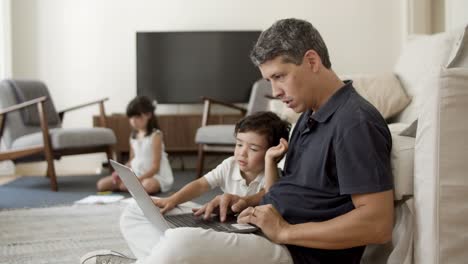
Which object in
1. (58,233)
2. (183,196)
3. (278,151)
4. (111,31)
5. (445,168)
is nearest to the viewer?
(445,168)

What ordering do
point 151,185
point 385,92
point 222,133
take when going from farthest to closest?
point 222,133
point 151,185
point 385,92

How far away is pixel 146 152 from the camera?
11.4 feet

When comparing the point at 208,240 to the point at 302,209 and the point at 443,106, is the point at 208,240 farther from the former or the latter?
the point at 443,106

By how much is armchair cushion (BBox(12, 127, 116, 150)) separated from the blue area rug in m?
0.32

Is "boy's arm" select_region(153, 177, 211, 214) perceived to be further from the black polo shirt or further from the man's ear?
the man's ear

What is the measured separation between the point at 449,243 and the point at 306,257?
0.29 m

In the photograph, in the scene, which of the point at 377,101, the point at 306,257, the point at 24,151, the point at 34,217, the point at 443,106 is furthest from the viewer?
the point at 24,151

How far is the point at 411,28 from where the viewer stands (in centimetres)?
504

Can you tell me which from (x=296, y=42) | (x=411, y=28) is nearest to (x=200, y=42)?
(x=411, y=28)

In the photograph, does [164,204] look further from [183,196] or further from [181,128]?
[181,128]

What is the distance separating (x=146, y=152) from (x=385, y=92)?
161 cm

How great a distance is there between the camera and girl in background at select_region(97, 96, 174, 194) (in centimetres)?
340

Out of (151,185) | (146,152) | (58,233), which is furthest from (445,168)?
(146,152)

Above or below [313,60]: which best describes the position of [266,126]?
below
